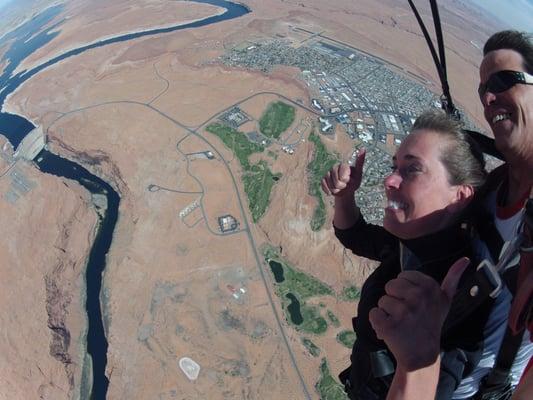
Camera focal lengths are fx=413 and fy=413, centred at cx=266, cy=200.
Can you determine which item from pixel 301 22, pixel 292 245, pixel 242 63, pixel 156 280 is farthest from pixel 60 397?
pixel 301 22

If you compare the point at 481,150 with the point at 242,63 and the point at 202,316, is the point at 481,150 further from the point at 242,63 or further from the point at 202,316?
the point at 242,63

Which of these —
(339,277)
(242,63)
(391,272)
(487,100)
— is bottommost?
(339,277)

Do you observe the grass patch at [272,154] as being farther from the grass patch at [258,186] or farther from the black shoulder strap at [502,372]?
the black shoulder strap at [502,372]

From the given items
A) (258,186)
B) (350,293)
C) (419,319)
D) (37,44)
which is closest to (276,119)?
(258,186)

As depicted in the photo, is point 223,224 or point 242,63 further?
point 242,63

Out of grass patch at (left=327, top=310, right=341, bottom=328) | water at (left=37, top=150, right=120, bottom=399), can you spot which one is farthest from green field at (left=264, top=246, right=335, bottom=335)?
water at (left=37, top=150, right=120, bottom=399)

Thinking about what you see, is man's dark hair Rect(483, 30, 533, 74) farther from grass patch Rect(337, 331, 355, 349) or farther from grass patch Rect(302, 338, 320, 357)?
grass patch Rect(337, 331, 355, 349)

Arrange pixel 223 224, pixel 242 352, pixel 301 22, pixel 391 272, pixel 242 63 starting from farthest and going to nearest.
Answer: pixel 301 22 → pixel 242 63 → pixel 223 224 → pixel 242 352 → pixel 391 272
